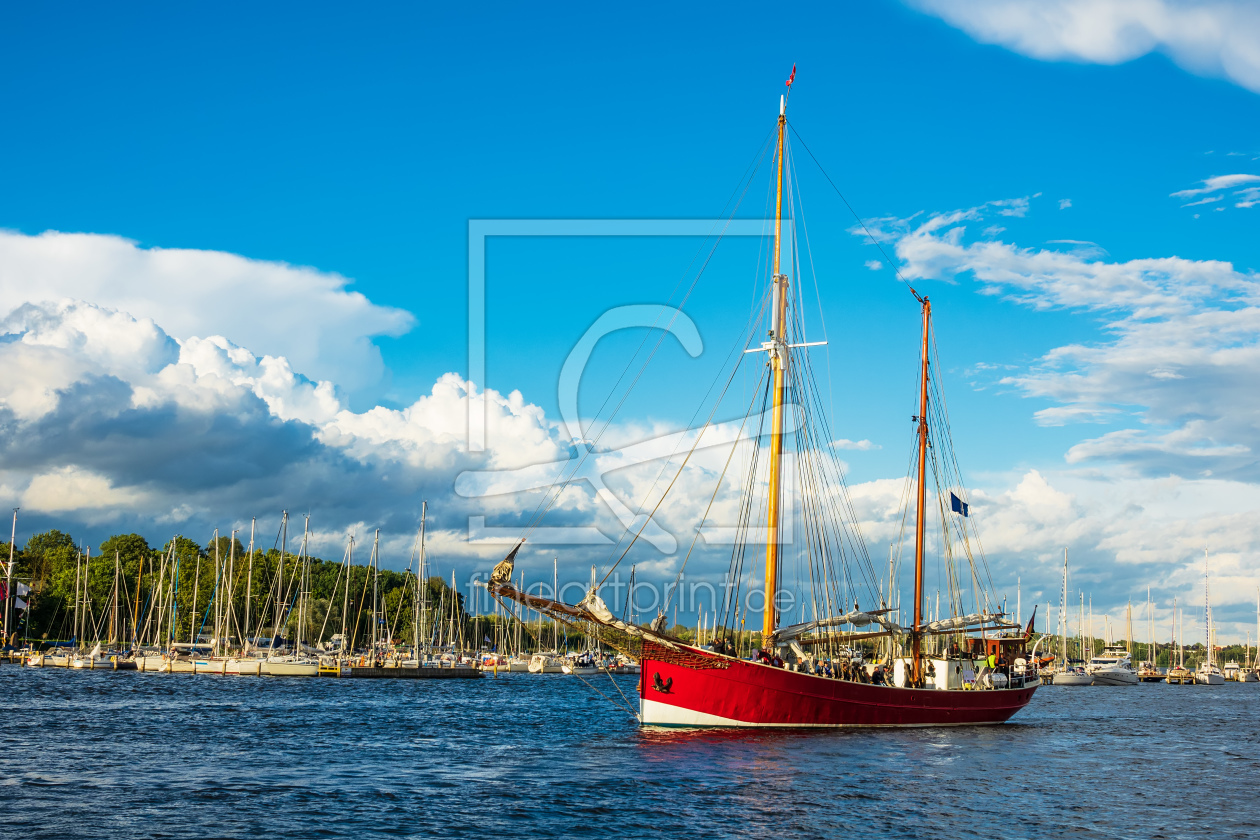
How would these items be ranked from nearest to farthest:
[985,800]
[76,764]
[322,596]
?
[985,800]
[76,764]
[322,596]

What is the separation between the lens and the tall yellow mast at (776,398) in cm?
5003

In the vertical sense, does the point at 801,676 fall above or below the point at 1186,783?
above

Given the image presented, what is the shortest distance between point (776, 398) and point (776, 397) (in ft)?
0.19

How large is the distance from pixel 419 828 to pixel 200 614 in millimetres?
156380

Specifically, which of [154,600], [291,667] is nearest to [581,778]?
[291,667]

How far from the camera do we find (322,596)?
196m

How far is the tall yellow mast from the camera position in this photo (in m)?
50.0

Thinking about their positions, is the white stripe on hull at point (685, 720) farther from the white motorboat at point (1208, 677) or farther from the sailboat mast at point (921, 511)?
the white motorboat at point (1208, 677)

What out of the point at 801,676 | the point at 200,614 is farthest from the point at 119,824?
the point at 200,614

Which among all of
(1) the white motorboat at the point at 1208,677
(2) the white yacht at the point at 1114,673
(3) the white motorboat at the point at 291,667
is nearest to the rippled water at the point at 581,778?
(3) the white motorboat at the point at 291,667

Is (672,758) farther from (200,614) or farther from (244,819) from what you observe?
(200,614)

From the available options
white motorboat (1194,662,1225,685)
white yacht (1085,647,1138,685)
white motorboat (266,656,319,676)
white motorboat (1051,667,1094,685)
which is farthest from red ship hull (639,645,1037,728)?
white motorboat (1194,662,1225,685)

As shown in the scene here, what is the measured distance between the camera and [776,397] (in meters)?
52.8

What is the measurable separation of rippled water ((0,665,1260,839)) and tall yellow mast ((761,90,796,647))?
7283mm
